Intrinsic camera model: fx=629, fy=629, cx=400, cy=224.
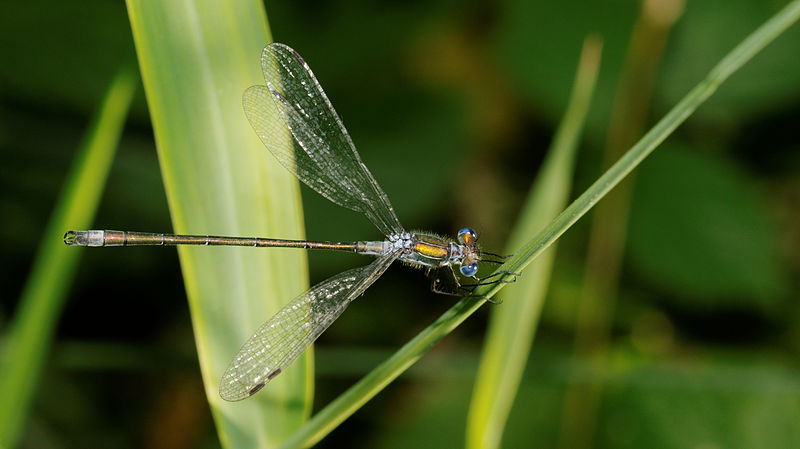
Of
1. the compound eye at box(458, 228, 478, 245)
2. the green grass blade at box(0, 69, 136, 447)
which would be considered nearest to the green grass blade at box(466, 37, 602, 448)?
the compound eye at box(458, 228, 478, 245)

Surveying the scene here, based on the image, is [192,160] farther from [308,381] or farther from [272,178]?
[308,381]

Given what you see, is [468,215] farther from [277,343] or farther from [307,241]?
[277,343]

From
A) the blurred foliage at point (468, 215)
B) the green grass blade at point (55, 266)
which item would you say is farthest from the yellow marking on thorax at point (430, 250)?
the green grass blade at point (55, 266)

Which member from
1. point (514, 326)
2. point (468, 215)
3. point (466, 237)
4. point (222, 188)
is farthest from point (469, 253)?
point (468, 215)

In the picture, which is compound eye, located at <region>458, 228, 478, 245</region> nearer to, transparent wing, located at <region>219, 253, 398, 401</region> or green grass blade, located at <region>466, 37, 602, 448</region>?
green grass blade, located at <region>466, 37, 602, 448</region>

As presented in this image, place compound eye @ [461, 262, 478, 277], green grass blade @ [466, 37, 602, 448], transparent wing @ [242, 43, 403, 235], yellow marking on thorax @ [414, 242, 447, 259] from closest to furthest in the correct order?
green grass blade @ [466, 37, 602, 448] → transparent wing @ [242, 43, 403, 235] → compound eye @ [461, 262, 478, 277] → yellow marking on thorax @ [414, 242, 447, 259]

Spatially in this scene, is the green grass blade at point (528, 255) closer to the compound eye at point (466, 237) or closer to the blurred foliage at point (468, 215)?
the compound eye at point (466, 237)
